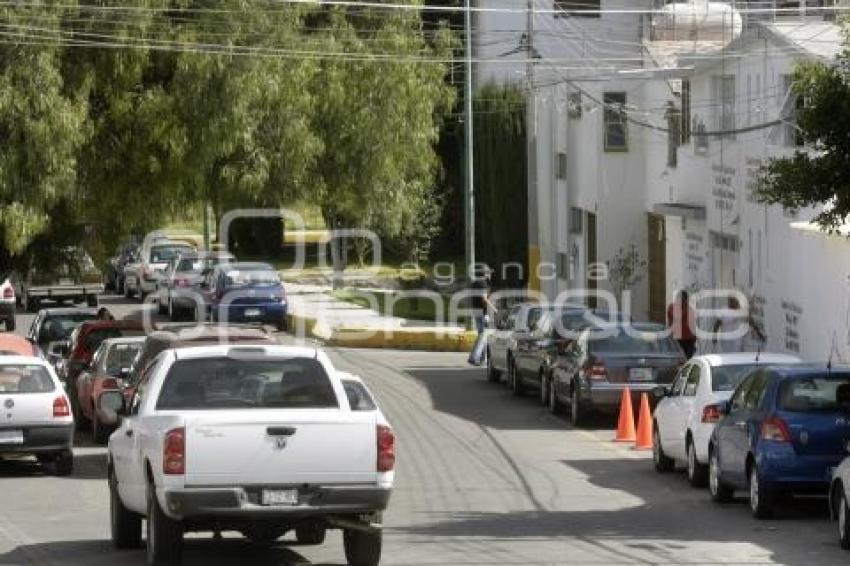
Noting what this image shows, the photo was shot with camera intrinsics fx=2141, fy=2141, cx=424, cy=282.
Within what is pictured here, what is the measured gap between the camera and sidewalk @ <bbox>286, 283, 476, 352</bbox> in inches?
1882

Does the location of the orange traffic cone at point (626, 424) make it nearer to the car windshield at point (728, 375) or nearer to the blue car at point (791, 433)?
the car windshield at point (728, 375)

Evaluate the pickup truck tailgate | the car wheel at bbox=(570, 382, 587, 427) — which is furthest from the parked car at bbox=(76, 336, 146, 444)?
the pickup truck tailgate

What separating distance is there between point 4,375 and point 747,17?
23957 mm

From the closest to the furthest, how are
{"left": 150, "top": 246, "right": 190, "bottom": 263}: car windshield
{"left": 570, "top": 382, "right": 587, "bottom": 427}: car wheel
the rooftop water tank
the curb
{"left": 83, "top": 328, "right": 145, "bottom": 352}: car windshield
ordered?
{"left": 570, "top": 382, "right": 587, "bottom": 427}: car wheel < {"left": 83, "top": 328, "right": 145, "bottom": 352}: car windshield < the rooftop water tank < the curb < {"left": 150, "top": 246, "right": 190, "bottom": 263}: car windshield

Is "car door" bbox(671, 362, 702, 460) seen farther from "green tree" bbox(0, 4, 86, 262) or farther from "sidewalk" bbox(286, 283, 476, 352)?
"sidewalk" bbox(286, 283, 476, 352)

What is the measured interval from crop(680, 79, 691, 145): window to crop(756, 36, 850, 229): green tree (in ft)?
76.4

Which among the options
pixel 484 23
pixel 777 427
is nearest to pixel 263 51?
pixel 777 427

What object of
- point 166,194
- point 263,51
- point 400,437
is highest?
point 263,51

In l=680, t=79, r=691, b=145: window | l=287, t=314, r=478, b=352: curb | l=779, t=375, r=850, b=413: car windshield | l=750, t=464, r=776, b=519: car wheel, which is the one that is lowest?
l=287, t=314, r=478, b=352: curb

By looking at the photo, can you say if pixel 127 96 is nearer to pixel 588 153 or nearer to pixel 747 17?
pixel 747 17

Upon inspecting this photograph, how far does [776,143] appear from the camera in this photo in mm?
37906

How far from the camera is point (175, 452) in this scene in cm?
1552

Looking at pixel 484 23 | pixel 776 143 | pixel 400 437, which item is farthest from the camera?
pixel 484 23

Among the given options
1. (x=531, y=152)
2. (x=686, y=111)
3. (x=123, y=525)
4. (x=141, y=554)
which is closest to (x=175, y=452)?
(x=141, y=554)
